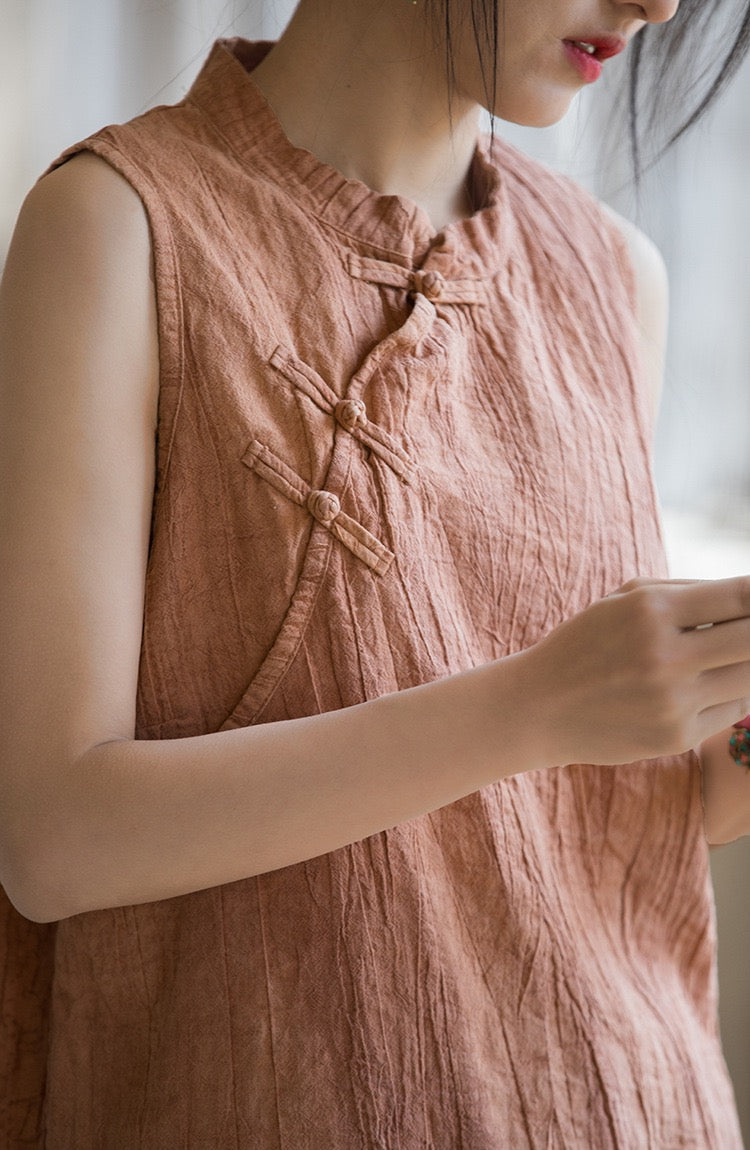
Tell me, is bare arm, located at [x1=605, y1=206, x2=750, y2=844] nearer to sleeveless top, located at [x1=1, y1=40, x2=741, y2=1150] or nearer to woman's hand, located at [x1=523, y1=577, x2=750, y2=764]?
sleeveless top, located at [x1=1, y1=40, x2=741, y2=1150]

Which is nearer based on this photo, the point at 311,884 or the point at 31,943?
the point at 311,884

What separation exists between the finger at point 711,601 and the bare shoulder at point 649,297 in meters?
0.38

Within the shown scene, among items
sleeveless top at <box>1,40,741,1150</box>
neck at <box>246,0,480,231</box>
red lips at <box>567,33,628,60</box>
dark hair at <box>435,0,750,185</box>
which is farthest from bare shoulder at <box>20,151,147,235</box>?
dark hair at <box>435,0,750,185</box>

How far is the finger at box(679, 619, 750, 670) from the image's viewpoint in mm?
554

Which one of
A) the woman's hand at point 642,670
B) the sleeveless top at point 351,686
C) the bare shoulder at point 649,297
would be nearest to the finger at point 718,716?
the woman's hand at point 642,670

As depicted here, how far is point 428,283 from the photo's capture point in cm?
72

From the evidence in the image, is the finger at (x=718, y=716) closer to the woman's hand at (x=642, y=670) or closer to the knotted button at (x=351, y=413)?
the woman's hand at (x=642, y=670)

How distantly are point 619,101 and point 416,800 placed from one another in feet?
2.00

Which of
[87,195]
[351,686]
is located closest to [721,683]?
[351,686]

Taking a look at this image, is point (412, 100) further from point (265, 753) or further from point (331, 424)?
point (265, 753)

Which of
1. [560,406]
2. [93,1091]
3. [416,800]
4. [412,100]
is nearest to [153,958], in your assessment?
[93,1091]

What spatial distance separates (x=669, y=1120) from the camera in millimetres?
716

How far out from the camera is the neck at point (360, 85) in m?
0.71

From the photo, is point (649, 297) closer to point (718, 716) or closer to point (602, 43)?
point (602, 43)
